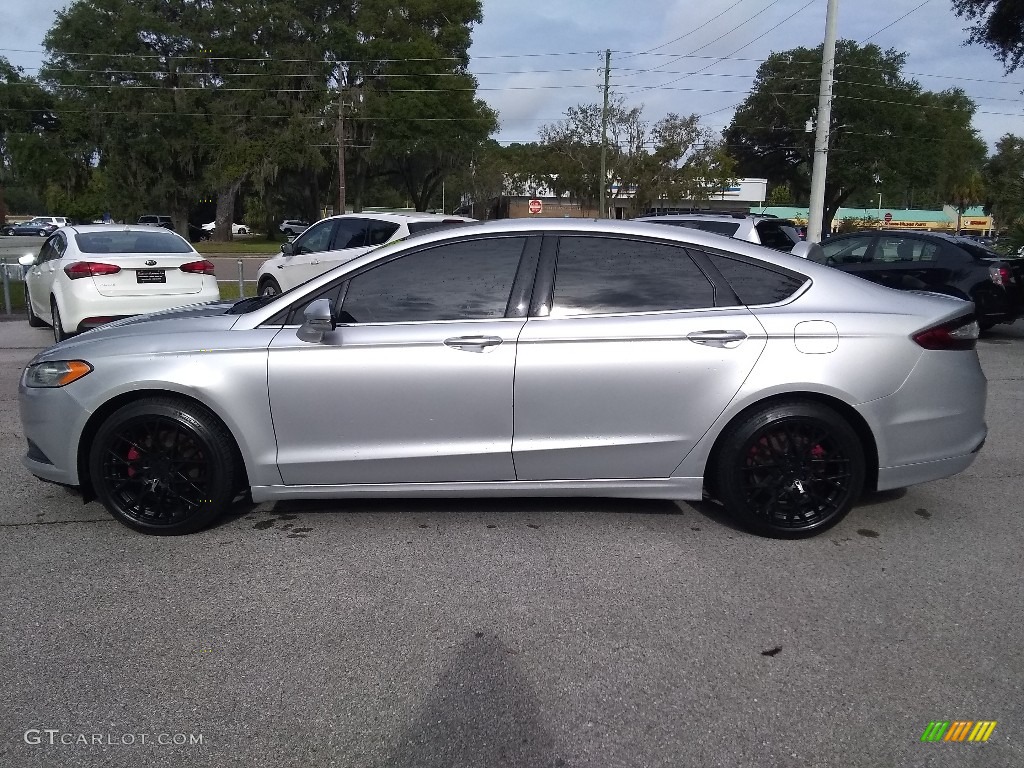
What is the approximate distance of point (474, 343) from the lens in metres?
4.47

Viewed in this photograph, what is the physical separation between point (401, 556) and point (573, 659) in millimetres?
1303

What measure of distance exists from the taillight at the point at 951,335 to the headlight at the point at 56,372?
14.4 feet

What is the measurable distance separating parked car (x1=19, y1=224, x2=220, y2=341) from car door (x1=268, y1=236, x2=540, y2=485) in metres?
6.58

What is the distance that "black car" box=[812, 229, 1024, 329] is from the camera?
39.3ft

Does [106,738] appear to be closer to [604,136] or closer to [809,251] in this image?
[809,251]

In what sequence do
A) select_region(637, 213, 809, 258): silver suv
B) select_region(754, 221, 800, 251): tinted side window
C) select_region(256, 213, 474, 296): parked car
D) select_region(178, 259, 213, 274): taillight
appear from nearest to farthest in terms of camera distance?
1. select_region(178, 259, 213, 274): taillight
2. select_region(637, 213, 809, 258): silver suv
3. select_region(754, 221, 800, 251): tinted side window
4. select_region(256, 213, 474, 296): parked car

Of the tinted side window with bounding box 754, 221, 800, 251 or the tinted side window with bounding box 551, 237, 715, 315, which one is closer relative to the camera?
the tinted side window with bounding box 551, 237, 715, 315

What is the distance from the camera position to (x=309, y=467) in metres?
4.56

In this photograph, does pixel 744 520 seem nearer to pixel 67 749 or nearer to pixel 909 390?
pixel 909 390

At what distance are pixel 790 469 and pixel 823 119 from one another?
17323 mm

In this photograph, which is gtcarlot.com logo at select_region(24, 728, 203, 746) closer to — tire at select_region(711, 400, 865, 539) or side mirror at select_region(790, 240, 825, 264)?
tire at select_region(711, 400, 865, 539)

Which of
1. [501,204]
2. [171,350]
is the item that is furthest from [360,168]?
[171,350]

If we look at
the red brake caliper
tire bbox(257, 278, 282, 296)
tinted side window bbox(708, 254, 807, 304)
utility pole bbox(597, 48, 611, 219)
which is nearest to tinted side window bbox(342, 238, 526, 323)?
tinted side window bbox(708, 254, 807, 304)

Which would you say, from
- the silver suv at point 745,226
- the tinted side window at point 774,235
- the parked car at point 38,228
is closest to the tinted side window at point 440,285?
the silver suv at point 745,226
